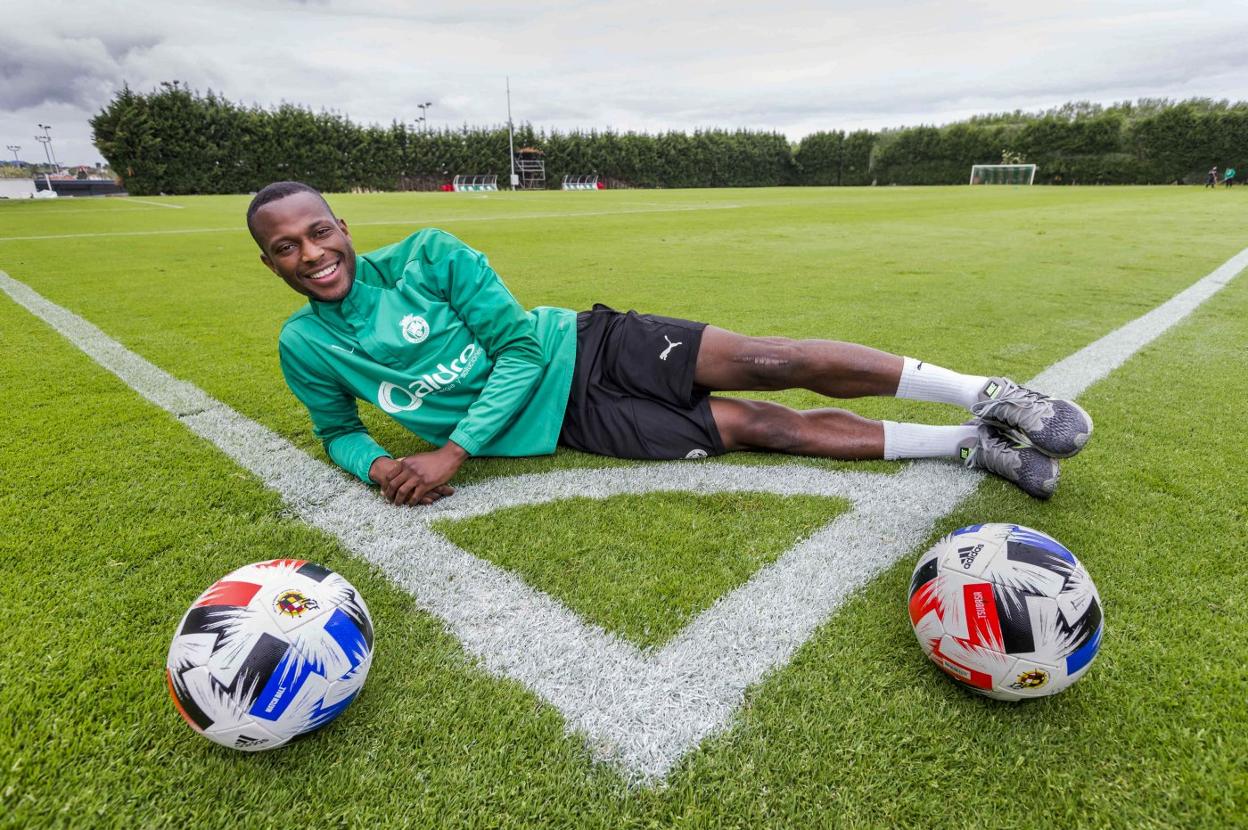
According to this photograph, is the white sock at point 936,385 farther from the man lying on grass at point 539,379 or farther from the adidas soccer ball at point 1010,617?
the adidas soccer ball at point 1010,617

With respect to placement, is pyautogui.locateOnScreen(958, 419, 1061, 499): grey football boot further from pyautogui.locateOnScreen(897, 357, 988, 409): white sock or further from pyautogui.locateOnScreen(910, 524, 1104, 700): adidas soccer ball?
pyautogui.locateOnScreen(910, 524, 1104, 700): adidas soccer ball

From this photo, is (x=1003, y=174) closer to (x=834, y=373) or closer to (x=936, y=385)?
(x=936, y=385)

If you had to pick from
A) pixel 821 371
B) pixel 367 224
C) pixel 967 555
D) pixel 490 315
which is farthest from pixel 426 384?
pixel 367 224

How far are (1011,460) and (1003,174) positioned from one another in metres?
68.9

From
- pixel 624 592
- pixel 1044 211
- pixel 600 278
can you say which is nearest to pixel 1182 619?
pixel 624 592

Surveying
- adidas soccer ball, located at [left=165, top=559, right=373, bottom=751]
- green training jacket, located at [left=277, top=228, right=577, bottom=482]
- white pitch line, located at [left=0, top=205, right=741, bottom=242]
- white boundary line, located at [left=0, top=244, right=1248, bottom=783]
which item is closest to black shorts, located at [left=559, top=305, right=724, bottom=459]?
white boundary line, located at [left=0, top=244, right=1248, bottom=783]

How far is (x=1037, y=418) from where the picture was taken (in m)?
2.46

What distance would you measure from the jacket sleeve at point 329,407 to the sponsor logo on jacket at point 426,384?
0.59ft

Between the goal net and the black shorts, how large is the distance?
68096 mm

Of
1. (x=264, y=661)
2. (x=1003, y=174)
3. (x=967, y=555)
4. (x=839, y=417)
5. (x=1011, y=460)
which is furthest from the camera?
(x=1003, y=174)

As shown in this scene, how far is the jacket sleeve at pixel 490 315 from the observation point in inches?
104

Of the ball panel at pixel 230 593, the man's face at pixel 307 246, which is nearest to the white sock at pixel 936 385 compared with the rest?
the man's face at pixel 307 246

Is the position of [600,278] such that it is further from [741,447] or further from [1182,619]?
[1182,619]

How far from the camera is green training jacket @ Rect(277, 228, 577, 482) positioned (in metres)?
2.62
